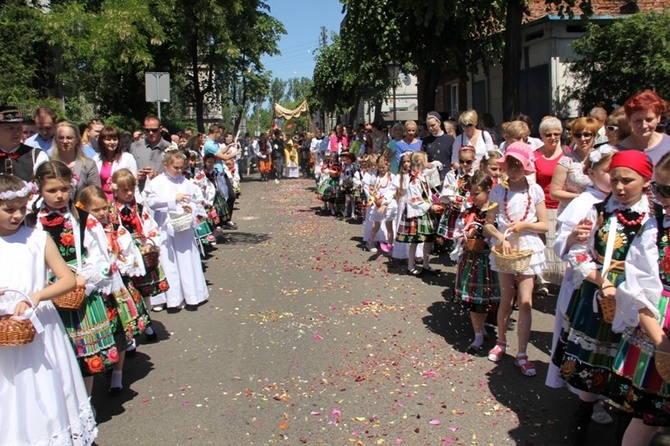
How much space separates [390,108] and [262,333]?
47.1 metres

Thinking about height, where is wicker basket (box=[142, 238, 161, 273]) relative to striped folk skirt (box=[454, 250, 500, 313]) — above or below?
above

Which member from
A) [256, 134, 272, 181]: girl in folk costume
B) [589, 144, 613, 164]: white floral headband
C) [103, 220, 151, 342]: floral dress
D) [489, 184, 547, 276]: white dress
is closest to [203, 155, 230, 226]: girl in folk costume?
[103, 220, 151, 342]: floral dress

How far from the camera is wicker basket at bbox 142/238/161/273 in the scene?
5.80 metres

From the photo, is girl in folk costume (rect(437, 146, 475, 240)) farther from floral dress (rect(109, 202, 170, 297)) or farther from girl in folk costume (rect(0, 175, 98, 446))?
girl in folk costume (rect(0, 175, 98, 446))

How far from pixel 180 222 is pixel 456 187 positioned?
3.36 m

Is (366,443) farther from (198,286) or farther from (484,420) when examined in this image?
(198,286)

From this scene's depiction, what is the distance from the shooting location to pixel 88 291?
4.38 meters

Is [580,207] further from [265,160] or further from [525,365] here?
[265,160]

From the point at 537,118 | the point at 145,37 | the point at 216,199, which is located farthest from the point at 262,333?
the point at 537,118

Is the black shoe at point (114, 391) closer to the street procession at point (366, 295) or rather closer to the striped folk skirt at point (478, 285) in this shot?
the street procession at point (366, 295)

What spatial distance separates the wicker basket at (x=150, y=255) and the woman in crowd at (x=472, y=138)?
422 cm

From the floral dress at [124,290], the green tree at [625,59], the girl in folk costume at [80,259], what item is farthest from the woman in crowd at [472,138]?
the green tree at [625,59]

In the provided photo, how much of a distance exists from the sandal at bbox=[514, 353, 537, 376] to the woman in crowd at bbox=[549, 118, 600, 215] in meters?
1.37

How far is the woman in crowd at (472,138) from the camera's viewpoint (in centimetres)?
866
